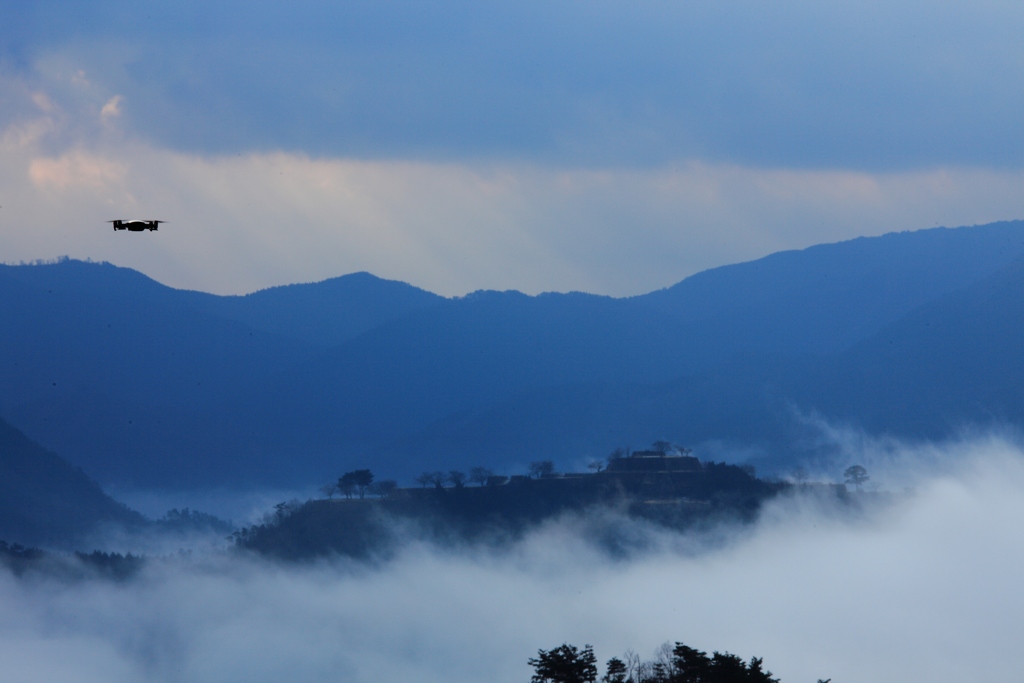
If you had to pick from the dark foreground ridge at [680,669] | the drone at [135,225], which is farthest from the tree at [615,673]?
the drone at [135,225]

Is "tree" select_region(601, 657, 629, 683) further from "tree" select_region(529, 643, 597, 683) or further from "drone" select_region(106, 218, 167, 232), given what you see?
"drone" select_region(106, 218, 167, 232)

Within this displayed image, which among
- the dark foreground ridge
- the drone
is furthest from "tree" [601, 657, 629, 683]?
the drone

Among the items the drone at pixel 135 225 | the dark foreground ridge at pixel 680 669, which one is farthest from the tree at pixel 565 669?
the drone at pixel 135 225

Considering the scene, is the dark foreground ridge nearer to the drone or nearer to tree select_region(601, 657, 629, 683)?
tree select_region(601, 657, 629, 683)

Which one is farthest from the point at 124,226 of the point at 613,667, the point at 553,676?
the point at 613,667

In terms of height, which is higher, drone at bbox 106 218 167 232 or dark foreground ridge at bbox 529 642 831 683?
drone at bbox 106 218 167 232

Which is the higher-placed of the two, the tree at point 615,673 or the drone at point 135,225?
the drone at point 135,225

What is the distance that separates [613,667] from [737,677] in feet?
44.8

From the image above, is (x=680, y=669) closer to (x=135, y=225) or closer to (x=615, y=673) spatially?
(x=615, y=673)

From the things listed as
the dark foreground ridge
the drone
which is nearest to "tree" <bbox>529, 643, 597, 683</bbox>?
the dark foreground ridge

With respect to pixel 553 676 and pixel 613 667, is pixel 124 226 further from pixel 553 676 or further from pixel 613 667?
pixel 613 667

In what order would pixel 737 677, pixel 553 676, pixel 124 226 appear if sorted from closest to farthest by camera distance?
1. pixel 124 226
2. pixel 737 677
3. pixel 553 676

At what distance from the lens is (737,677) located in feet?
267

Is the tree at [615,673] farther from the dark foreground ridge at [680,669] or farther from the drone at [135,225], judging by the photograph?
the drone at [135,225]
